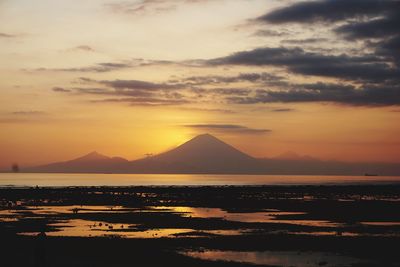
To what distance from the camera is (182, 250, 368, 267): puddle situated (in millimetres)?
24844

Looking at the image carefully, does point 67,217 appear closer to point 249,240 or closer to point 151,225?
point 151,225

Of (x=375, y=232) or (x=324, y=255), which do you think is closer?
(x=324, y=255)

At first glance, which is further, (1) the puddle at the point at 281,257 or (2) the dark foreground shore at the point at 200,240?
(2) the dark foreground shore at the point at 200,240

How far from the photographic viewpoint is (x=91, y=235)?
113 feet

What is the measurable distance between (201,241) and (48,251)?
8.78m

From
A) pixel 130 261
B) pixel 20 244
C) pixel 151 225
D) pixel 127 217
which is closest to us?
pixel 130 261

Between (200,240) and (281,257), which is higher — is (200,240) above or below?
above

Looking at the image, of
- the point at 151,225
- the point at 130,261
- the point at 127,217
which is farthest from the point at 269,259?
the point at 127,217

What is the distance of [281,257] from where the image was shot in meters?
26.6

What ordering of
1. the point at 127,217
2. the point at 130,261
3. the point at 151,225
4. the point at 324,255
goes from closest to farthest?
the point at 130,261
the point at 324,255
the point at 151,225
the point at 127,217

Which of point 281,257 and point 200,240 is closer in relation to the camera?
point 281,257

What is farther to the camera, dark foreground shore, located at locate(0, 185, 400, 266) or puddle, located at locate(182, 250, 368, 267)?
dark foreground shore, located at locate(0, 185, 400, 266)

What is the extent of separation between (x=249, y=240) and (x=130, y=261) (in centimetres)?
975

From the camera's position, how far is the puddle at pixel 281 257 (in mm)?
24844
